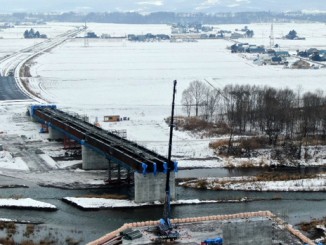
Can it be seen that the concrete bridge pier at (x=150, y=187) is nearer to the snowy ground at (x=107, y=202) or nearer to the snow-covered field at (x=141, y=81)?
the snowy ground at (x=107, y=202)

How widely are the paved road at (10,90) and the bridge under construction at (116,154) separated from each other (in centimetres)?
816

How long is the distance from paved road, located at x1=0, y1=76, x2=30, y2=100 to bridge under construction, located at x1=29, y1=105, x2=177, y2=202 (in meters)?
8.16

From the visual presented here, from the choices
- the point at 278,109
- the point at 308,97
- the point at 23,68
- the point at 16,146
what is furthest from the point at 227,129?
the point at 23,68

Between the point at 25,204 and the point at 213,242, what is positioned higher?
the point at 213,242

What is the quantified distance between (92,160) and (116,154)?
2137 millimetres

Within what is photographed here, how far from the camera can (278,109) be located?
69.3ft

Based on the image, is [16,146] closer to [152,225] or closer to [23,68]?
[152,225]

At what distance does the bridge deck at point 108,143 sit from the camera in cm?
1364

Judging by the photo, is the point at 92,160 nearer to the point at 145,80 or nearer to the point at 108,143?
the point at 108,143

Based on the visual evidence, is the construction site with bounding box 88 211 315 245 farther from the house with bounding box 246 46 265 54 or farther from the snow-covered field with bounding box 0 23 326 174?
the house with bounding box 246 46 265 54

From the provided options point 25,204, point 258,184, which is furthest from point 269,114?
point 25,204

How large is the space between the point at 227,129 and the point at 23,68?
21883 mm

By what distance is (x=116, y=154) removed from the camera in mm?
14688

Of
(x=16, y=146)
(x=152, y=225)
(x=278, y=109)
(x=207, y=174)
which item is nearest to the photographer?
(x=152, y=225)
